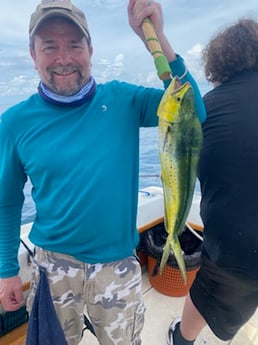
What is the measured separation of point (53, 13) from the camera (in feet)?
3.45

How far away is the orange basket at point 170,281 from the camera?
216 cm

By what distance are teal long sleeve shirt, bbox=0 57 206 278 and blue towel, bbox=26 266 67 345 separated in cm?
16

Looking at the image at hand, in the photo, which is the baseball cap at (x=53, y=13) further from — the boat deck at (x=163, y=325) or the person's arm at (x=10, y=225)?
the boat deck at (x=163, y=325)

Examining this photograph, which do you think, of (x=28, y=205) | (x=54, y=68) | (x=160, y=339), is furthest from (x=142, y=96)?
(x=28, y=205)

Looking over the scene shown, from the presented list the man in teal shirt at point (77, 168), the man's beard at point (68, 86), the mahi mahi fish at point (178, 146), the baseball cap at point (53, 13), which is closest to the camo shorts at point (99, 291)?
the man in teal shirt at point (77, 168)

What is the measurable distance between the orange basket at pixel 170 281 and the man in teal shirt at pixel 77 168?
1.03 metres

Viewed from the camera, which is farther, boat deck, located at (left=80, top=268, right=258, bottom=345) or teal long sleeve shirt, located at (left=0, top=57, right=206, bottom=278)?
boat deck, located at (left=80, top=268, right=258, bottom=345)

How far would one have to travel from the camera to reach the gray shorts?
1323mm

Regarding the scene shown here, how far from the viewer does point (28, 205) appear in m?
2.87

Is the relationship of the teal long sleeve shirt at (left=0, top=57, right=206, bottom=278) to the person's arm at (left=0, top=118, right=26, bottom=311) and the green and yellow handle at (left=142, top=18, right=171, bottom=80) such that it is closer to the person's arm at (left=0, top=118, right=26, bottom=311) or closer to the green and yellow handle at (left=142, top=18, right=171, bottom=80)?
the person's arm at (left=0, top=118, right=26, bottom=311)

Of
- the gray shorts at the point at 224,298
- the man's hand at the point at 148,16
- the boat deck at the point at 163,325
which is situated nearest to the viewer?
the man's hand at the point at 148,16

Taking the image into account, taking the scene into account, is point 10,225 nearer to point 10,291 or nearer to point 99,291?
point 10,291

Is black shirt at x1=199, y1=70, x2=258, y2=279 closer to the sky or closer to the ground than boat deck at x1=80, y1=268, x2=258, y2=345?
closer to the sky

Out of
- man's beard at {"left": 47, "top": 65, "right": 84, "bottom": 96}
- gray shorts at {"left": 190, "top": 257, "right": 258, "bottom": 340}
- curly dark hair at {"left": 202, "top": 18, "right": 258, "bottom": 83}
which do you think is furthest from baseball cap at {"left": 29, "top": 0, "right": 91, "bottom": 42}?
gray shorts at {"left": 190, "top": 257, "right": 258, "bottom": 340}
